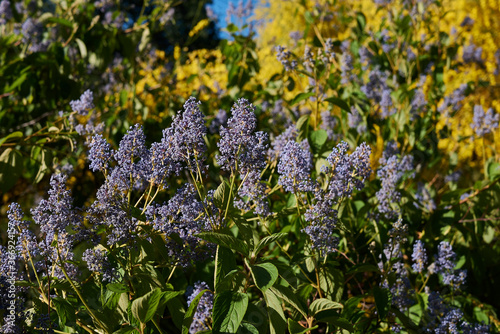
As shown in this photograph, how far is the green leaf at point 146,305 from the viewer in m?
1.00

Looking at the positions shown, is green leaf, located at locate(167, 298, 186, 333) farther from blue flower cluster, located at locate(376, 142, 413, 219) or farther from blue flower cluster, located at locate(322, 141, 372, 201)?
blue flower cluster, located at locate(376, 142, 413, 219)

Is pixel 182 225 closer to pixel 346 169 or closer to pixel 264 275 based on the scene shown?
pixel 264 275

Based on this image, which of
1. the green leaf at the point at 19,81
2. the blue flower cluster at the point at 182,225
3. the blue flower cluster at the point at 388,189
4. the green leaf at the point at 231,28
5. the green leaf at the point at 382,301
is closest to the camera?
the blue flower cluster at the point at 182,225

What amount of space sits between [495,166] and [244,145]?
1.77 m

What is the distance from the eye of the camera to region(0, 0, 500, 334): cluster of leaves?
1162mm

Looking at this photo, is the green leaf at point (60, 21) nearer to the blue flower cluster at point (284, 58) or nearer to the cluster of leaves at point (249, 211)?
the cluster of leaves at point (249, 211)

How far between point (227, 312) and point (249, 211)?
2.09 ft

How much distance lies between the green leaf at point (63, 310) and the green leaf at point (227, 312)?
0.37 meters

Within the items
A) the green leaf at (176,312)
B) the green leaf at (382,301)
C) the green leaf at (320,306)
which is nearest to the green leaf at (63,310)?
the green leaf at (176,312)

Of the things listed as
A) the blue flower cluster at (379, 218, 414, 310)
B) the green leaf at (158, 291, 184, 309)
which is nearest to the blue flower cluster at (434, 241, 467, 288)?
the blue flower cluster at (379, 218, 414, 310)

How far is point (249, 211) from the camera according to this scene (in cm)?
164

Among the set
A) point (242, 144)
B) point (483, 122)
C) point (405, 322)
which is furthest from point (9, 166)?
point (483, 122)

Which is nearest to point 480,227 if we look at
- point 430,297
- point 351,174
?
point 430,297

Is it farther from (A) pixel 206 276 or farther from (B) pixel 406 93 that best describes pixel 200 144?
(B) pixel 406 93
